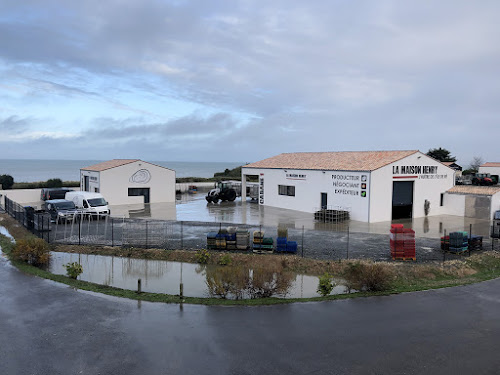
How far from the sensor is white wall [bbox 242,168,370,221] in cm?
2822

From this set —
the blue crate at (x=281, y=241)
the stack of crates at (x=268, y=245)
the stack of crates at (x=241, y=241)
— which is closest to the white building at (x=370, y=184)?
the blue crate at (x=281, y=241)

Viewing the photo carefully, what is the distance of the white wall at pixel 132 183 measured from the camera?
36656 millimetres

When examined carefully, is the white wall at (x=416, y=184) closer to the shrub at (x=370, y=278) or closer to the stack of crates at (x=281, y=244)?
the stack of crates at (x=281, y=244)

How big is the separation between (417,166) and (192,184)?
3050 centimetres

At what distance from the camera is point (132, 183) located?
37.9 m

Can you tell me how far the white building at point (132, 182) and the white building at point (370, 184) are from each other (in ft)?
38.9

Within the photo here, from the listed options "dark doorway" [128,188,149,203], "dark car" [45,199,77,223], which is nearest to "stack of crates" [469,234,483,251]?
"dark car" [45,199,77,223]

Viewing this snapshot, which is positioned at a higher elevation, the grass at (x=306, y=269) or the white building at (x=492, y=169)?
the white building at (x=492, y=169)

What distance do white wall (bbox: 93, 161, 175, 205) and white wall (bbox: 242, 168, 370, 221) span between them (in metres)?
8.41

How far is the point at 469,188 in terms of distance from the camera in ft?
99.7

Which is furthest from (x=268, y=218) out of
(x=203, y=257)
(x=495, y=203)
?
(x=495, y=203)

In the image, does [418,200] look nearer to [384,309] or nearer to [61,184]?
[384,309]

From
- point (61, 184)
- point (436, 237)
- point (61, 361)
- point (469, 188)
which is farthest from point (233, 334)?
point (61, 184)

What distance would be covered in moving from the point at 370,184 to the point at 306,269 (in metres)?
13.0
